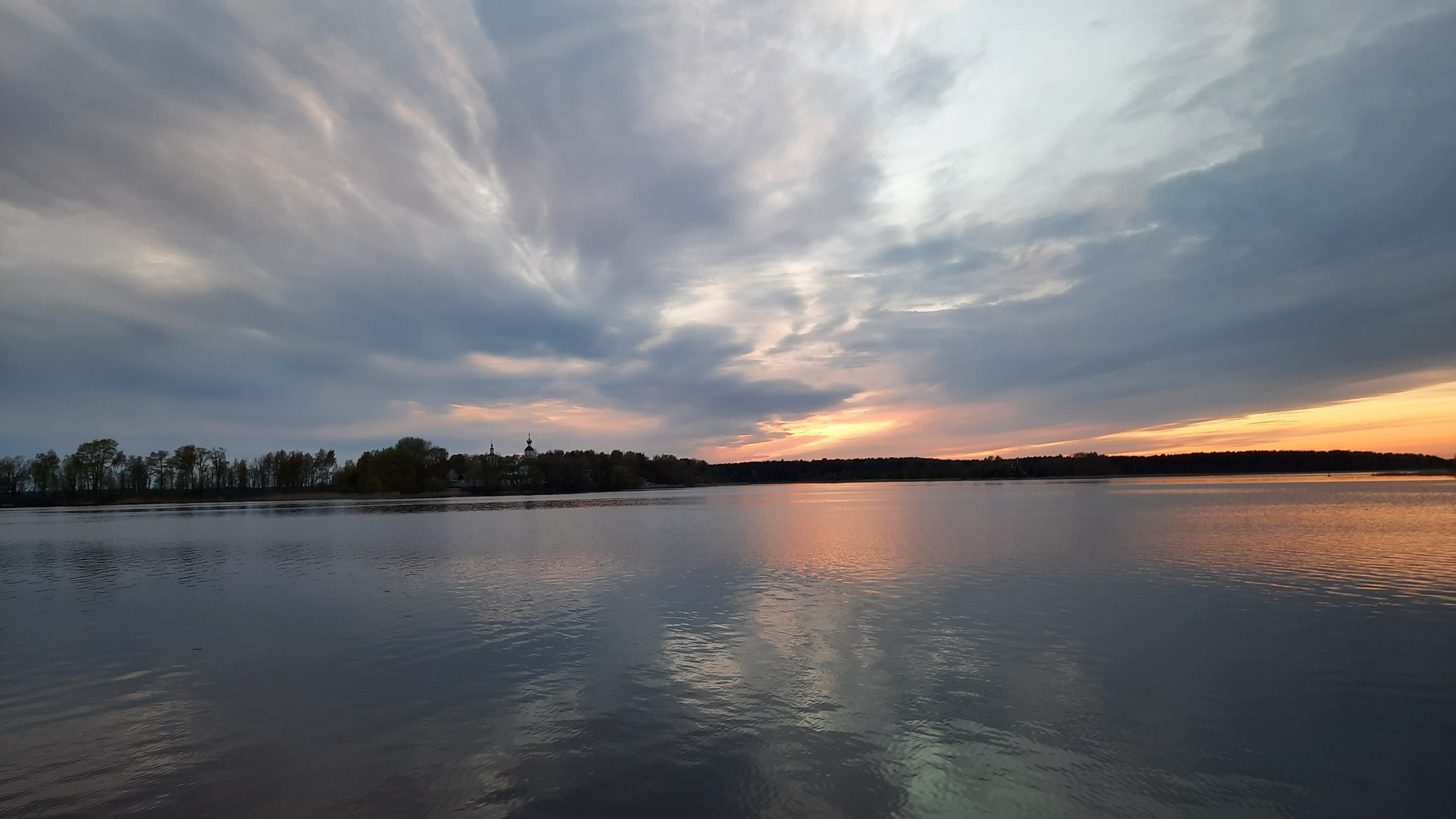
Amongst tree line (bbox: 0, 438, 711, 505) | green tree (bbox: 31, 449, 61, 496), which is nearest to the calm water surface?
tree line (bbox: 0, 438, 711, 505)

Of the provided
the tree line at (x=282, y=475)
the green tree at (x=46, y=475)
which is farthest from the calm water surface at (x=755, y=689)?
the green tree at (x=46, y=475)

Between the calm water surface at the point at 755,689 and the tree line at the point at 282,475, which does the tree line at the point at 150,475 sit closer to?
the tree line at the point at 282,475

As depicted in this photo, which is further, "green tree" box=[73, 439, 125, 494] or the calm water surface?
"green tree" box=[73, 439, 125, 494]

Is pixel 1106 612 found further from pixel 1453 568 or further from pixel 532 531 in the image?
pixel 532 531

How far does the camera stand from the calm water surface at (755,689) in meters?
7.53

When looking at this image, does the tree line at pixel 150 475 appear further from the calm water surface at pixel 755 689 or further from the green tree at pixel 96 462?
the calm water surface at pixel 755 689

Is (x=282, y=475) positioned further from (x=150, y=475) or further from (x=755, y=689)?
(x=755, y=689)

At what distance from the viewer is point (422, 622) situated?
16609mm

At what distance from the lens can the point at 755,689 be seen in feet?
35.7

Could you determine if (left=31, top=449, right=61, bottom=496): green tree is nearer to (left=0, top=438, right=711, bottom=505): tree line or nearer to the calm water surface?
(left=0, top=438, right=711, bottom=505): tree line

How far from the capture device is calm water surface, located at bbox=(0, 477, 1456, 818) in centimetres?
753

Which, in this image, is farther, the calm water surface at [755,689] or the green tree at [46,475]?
the green tree at [46,475]

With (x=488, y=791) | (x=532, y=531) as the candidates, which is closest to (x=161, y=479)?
(x=532, y=531)

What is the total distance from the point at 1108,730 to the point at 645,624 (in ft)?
32.2
